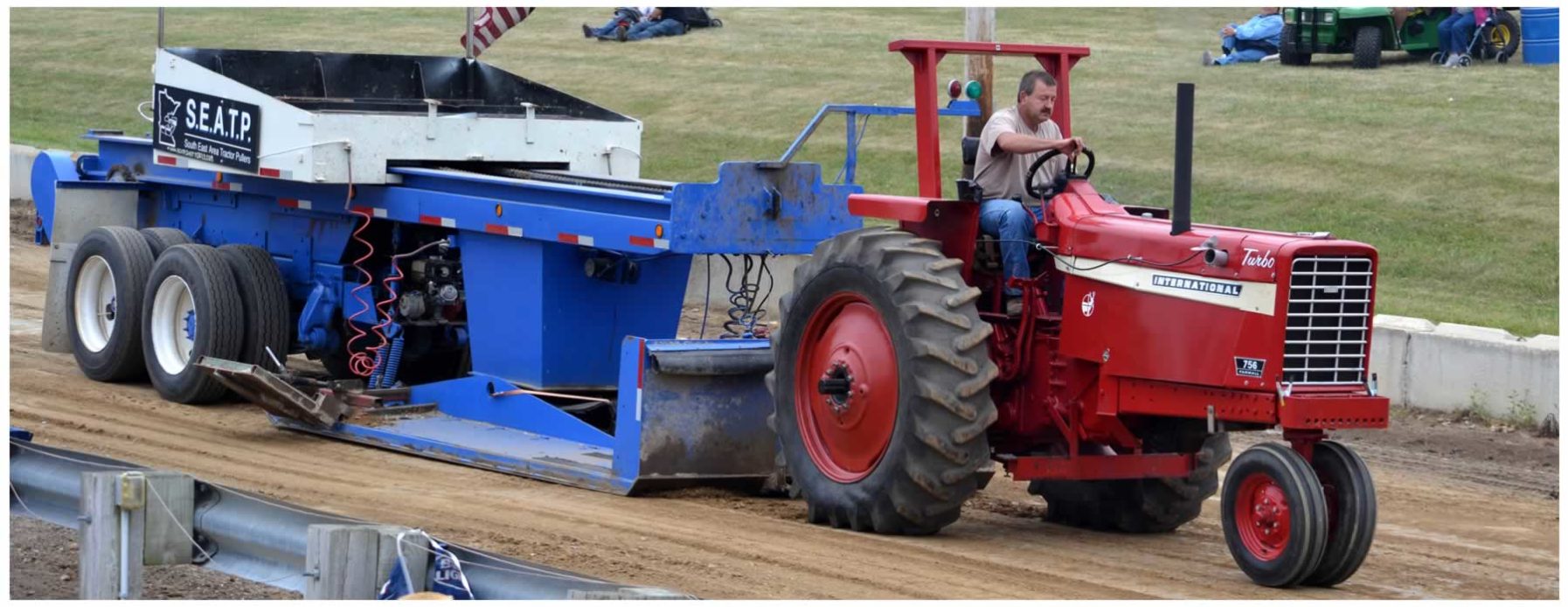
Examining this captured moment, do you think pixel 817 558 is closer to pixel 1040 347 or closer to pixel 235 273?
pixel 1040 347

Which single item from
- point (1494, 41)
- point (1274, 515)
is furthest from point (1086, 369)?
point (1494, 41)

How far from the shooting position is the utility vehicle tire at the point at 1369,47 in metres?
23.4

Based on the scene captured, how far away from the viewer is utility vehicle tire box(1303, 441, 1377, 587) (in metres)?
7.46

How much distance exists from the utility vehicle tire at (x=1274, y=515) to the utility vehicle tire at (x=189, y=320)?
624 centimetres

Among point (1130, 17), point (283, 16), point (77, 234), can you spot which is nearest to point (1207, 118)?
point (1130, 17)

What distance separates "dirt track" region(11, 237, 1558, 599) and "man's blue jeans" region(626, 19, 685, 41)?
18296mm

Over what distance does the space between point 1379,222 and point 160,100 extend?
389 inches

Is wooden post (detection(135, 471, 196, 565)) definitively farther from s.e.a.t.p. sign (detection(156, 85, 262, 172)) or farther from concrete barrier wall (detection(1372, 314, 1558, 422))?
concrete barrier wall (detection(1372, 314, 1558, 422))

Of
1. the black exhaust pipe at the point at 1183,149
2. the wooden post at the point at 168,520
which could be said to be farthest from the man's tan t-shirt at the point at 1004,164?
the wooden post at the point at 168,520

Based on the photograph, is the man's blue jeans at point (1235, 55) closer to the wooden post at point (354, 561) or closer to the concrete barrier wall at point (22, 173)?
the concrete barrier wall at point (22, 173)

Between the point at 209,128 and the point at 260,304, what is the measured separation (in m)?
1.08

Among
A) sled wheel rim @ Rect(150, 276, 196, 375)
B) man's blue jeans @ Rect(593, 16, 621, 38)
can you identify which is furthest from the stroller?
sled wheel rim @ Rect(150, 276, 196, 375)

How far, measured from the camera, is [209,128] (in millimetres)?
12227

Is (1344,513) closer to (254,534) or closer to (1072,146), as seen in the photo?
(1072,146)
